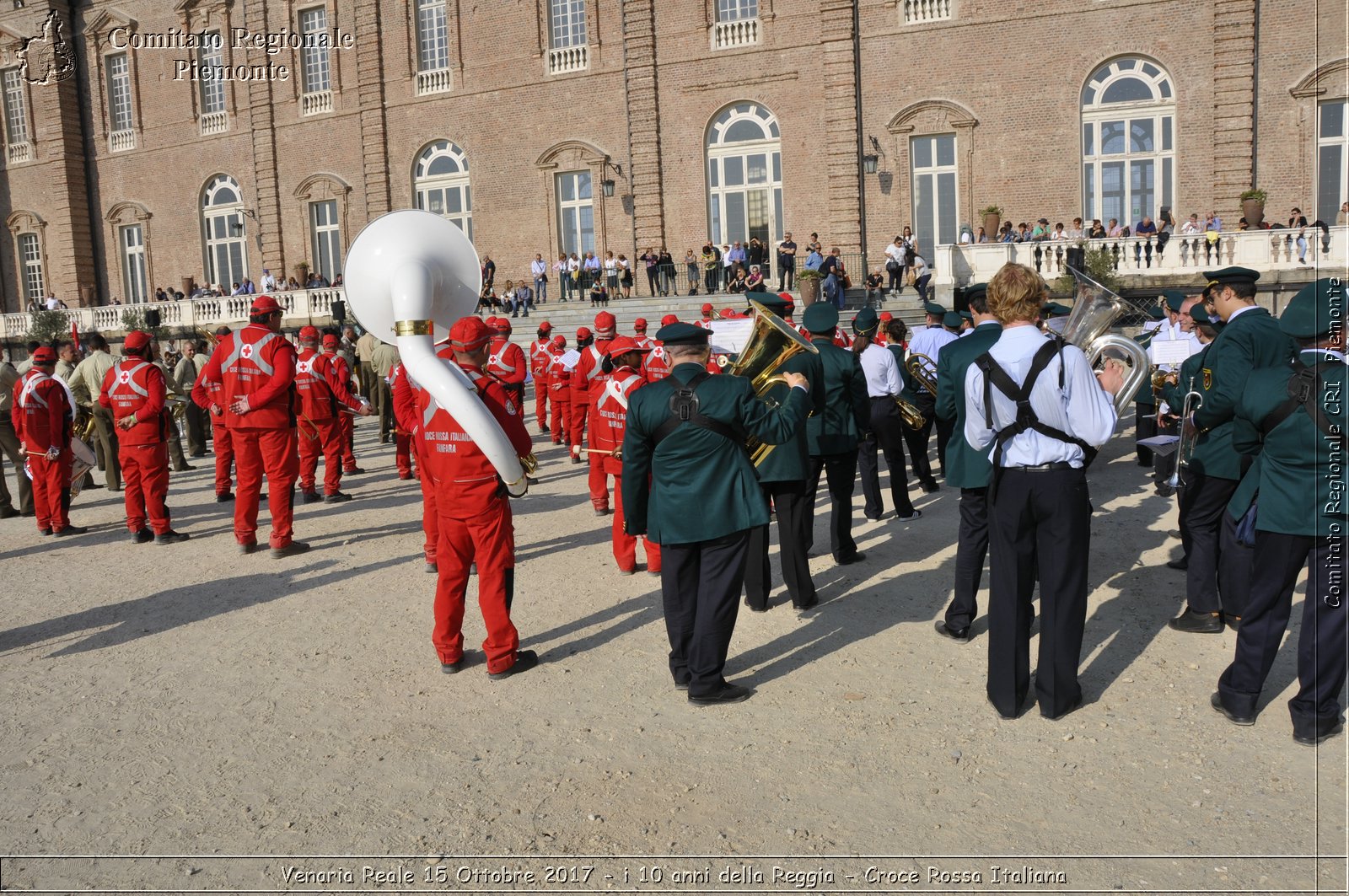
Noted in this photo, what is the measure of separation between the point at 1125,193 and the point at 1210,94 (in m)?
2.54

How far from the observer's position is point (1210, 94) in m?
22.0

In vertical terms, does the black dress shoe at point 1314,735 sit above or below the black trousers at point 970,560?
below

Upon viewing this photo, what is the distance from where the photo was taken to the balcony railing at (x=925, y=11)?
23.6 meters

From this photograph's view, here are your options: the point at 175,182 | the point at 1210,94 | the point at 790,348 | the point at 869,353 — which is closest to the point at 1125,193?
the point at 1210,94

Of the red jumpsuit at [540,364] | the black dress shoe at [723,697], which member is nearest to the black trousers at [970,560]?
the black dress shoe at [723,697]

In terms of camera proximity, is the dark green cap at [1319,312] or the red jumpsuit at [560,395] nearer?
the dark green cap at [1319,312]

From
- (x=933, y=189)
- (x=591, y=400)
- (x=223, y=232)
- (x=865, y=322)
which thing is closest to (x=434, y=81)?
(x=223, y=232)

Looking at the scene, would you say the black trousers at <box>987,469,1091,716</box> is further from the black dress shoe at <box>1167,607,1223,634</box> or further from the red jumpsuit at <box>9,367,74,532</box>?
the red jumpsuit at <box>9,367,74,532</box>

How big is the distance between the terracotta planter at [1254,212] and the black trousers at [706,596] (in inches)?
771

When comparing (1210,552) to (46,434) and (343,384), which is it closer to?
(343,384)

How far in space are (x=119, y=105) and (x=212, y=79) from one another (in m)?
4.46

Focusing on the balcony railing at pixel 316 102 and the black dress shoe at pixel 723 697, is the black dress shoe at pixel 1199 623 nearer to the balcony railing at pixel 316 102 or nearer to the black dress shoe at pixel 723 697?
the black dress shoe at pixel 723 697

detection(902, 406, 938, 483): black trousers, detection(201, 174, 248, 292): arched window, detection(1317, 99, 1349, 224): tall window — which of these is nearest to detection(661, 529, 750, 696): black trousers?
detection(902, 406, 938, 483): black trousers

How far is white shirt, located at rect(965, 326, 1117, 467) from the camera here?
4.46 m
